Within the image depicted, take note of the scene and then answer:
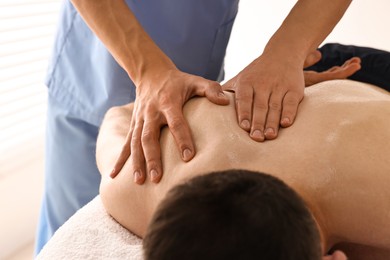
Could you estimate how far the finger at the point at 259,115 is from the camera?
968mm

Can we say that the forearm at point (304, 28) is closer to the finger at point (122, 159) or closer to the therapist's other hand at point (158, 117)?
the therapist's other hand at point (158, 117)

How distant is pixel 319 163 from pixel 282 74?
270mm

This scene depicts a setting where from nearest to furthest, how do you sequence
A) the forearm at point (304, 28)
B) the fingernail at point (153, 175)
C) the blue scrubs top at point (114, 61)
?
1. the fingernail at point (153, 175)
2. the forearm at point (304, 28)
3. the blue scrubs top at point (114, 61)

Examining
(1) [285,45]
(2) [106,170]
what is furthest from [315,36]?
(2) [106,170]

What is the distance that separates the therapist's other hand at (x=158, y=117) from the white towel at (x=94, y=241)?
0.11 m

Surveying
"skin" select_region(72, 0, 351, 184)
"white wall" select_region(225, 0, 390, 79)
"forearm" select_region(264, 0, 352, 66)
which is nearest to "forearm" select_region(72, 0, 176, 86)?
"skin" select_region(72, 0, 351, 184)

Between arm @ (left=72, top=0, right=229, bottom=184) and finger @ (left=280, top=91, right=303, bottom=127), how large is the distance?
4.9 inches

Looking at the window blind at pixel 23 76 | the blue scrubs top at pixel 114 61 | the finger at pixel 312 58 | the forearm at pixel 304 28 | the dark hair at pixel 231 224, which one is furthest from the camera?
the window blind at pixel 23 76

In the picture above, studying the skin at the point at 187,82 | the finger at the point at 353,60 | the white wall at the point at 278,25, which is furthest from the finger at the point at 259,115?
the white wall at the point at 278,25

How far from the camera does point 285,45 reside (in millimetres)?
1171

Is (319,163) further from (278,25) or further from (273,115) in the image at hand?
(278,25)

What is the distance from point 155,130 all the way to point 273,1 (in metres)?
1.35

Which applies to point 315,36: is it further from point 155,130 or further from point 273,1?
point 273,1

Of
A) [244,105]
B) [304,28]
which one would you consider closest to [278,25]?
[304,28]
